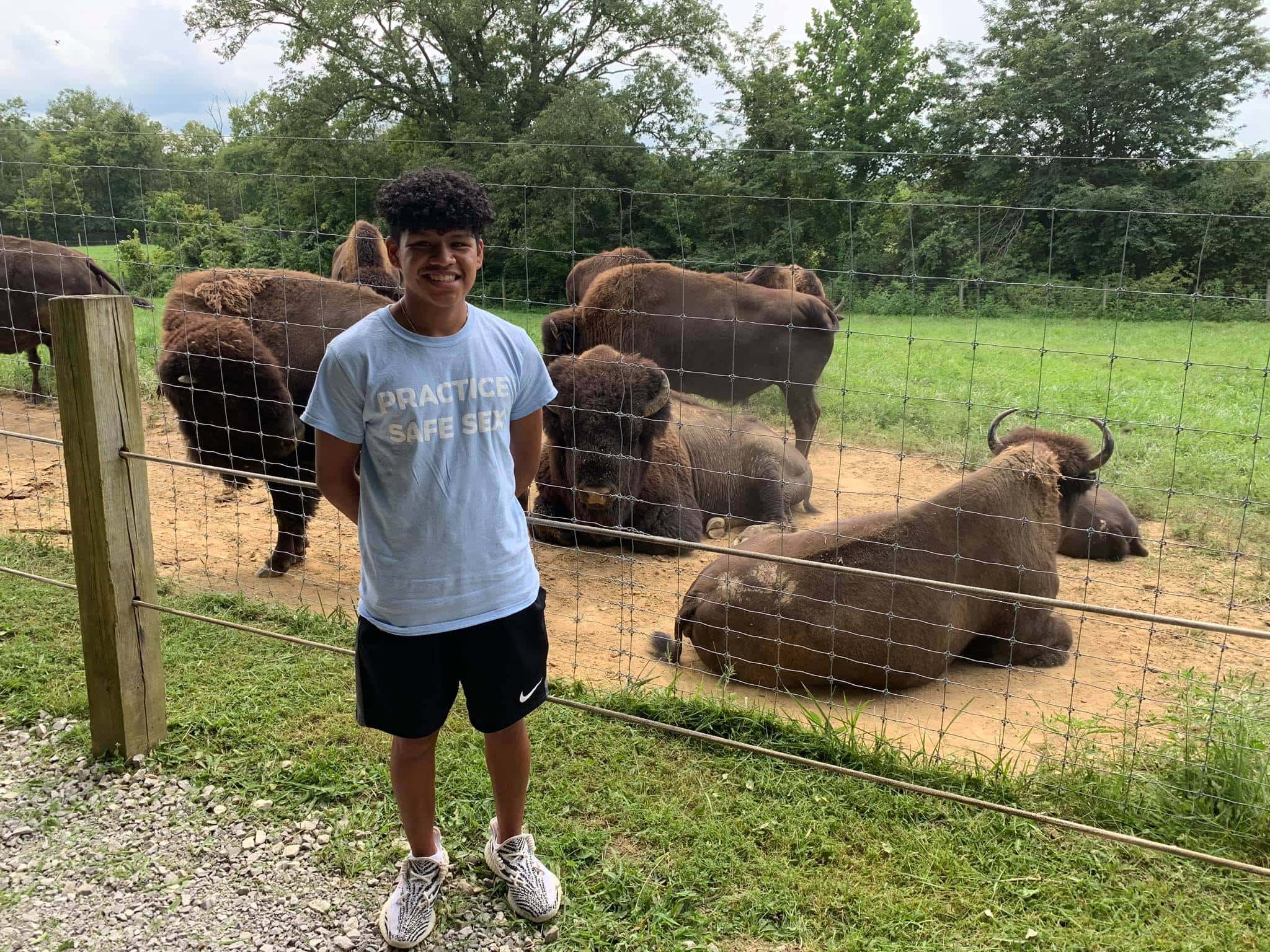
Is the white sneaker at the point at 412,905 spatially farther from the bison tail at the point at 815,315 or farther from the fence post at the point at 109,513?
the bison tail at the point at 815,315

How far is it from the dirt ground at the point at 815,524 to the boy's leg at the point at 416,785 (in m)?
1.59

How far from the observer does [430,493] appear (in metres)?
2.40

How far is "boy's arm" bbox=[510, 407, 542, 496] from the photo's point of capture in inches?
108

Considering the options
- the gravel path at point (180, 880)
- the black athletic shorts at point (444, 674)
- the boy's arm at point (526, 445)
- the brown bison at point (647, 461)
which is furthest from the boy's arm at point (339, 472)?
the brown bison at point (647, 461)

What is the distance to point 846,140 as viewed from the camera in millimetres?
29234

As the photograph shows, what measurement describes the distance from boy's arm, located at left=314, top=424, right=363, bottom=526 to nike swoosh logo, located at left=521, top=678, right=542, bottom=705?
28.1 inches

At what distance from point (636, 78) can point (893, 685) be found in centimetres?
2548

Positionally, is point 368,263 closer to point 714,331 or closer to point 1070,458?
point 714,331

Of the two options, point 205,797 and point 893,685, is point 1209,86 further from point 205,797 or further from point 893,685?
point 205,797

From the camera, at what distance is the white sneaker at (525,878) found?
2.72m

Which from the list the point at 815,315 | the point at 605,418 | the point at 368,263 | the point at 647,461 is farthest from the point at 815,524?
the point at 368,263

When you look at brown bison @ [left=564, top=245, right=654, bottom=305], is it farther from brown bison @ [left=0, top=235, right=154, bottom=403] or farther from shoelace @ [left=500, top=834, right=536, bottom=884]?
shoelace @ [left=500, top=834, right=536, bottom=884]

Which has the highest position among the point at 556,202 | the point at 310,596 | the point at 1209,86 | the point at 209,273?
the point at 1209,86

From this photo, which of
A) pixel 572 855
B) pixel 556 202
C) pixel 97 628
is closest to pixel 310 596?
pixel 97 628
